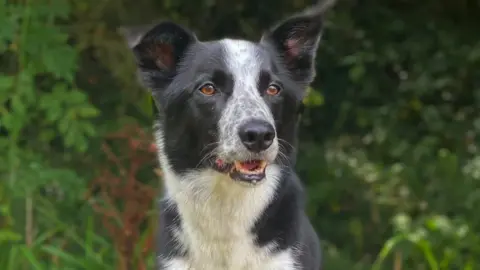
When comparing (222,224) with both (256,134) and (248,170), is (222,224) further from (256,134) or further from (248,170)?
(256,134)

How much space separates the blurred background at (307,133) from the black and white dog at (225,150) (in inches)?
44.7

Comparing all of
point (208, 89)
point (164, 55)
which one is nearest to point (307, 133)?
point (164, 55)

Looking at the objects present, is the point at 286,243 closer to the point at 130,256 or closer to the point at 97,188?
the point at 130,256

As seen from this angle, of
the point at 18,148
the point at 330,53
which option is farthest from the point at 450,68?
the point at 18,148

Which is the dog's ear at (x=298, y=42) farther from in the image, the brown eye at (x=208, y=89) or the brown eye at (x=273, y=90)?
the brown eye at (x=208, y=89)

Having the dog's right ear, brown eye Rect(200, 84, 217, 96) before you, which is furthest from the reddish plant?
brown eye Rect(200, 84, 217, 96)

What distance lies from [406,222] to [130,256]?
1.48 metres

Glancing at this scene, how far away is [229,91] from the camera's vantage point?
10.6ft

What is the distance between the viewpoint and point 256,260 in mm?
3295

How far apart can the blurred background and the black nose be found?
1.50m

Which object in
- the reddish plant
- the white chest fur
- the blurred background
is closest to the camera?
the white chest fur

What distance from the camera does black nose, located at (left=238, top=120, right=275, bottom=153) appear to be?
308cm

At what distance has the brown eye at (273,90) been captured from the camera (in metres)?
3.29

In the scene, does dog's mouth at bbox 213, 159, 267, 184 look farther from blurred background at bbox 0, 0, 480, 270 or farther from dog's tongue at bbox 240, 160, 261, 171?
blurred background at bbox 0, 0, 480, 270
